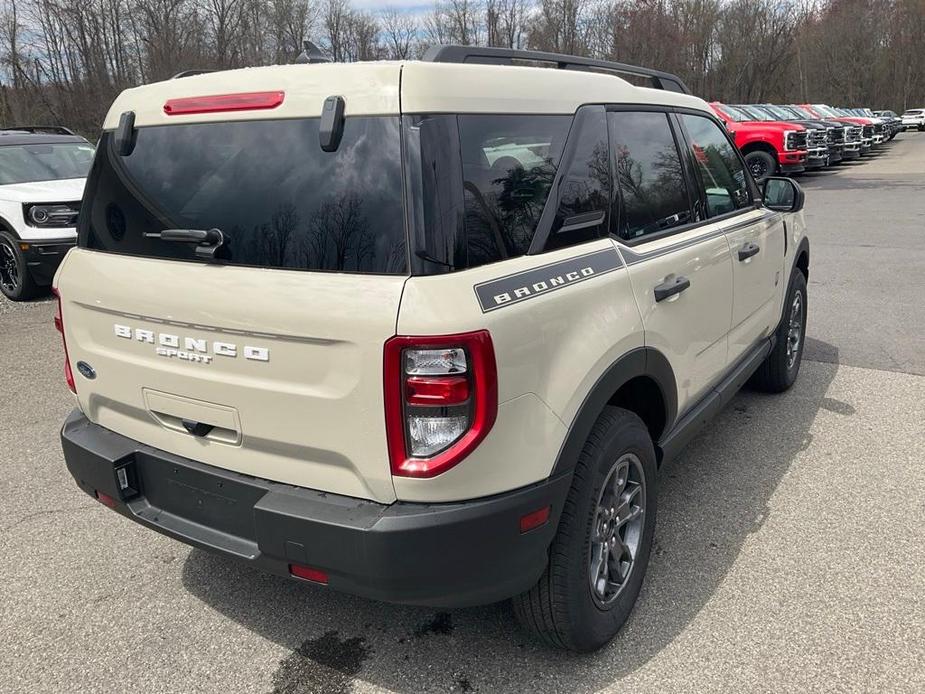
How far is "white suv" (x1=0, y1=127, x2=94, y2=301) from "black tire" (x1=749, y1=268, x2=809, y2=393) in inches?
278

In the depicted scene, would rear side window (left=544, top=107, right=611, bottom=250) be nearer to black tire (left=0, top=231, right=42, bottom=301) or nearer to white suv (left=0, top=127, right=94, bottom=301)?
white suv (left=0, top=127, right=94, bottom=301)

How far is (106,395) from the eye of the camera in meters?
2.64

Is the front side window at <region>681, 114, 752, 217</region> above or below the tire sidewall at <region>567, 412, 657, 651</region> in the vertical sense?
above

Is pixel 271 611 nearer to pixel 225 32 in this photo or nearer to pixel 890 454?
pixel 890 454

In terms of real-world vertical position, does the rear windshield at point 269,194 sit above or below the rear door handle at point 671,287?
above

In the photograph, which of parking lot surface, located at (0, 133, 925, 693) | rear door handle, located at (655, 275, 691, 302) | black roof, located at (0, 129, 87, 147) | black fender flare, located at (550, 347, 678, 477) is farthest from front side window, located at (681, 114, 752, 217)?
black roof, located at (0, 129, 87, 147)

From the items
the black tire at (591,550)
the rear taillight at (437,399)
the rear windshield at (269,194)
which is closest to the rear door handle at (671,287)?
the black tire at (591,550)

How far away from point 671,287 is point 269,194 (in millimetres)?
1528

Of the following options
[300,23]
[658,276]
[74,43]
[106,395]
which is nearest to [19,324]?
[106,395]

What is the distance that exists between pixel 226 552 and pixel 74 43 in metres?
37.8

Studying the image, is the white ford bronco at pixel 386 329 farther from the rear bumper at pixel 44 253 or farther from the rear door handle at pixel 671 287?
the rear bumper at pixel 44 253

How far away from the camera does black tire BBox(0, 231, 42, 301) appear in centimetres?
820

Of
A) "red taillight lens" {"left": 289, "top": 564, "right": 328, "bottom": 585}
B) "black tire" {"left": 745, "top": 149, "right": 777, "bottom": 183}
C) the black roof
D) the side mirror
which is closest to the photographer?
"red taillight lens" {"left": 289, "top": 564, "right": 328, "bottom": 585}

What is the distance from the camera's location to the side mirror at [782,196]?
4.30m
